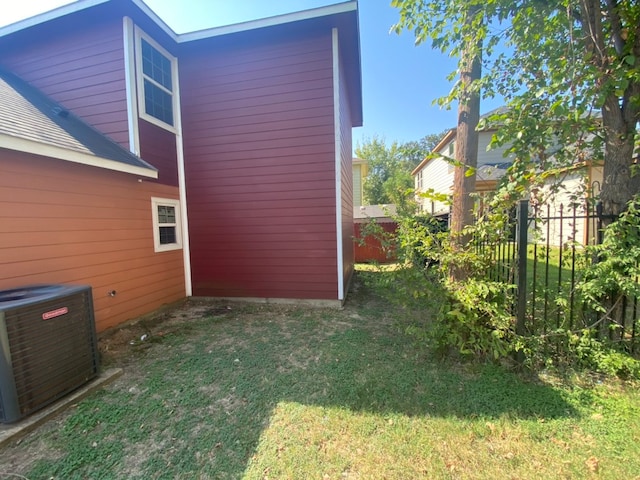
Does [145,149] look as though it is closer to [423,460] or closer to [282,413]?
[282,413]

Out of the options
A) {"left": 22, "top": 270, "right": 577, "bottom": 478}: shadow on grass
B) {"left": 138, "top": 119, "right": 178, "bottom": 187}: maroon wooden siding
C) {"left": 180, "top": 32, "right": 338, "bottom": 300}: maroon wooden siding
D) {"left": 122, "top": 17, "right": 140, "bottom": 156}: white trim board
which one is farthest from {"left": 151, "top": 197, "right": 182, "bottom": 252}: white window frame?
{"left": 22, "top": 270, "right": 577, "bottom": 478}: shadow on grass

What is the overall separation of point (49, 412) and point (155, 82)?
522 cm

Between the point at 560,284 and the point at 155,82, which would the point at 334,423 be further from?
the point at 155,82

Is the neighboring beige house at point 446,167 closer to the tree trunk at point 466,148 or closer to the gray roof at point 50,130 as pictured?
the tree trunk at point 466,148

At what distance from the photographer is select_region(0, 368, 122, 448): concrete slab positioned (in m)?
2.18

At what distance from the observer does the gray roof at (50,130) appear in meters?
3.28

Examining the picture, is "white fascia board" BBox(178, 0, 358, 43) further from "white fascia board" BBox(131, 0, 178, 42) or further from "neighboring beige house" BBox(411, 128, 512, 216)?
"neighboring beige house" BBox(411, 128, 512, 216)

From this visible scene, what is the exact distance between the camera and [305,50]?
5.18 m

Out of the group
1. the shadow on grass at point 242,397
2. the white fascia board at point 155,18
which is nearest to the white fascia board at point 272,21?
the white fascia board at point 155,18

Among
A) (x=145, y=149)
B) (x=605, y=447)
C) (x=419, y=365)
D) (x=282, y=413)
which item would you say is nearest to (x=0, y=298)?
(x=282, y=413)

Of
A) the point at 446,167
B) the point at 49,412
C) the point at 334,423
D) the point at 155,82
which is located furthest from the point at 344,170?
the point at 446,167

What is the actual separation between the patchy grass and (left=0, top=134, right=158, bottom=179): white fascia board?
260cm

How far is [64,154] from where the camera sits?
11.4 ft

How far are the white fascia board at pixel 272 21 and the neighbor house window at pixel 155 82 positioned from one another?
1.70 ft
